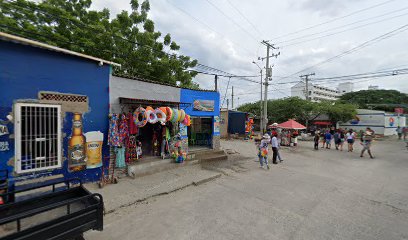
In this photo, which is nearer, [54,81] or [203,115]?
[54,81]

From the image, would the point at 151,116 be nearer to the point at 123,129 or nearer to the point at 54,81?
the point at 123,129

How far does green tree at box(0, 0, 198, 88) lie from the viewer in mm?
9805

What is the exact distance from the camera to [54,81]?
5.28m

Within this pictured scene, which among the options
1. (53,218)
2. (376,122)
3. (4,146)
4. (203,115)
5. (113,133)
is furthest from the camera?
(376,122)

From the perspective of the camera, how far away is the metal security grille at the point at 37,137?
471 centimetres

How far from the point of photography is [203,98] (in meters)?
10.3

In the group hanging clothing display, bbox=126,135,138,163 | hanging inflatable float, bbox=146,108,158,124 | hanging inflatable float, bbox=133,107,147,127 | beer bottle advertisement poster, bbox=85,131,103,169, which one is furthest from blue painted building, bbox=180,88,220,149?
beer bottle advertisement poster, bbox=85,131,103,169

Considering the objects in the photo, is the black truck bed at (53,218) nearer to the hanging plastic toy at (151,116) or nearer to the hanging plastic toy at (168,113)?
the hanging plastic toy at (151,116)

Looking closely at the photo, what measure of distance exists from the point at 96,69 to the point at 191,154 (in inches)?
212

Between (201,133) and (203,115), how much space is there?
2.04m

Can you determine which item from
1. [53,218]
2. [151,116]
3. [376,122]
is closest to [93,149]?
[151,116]

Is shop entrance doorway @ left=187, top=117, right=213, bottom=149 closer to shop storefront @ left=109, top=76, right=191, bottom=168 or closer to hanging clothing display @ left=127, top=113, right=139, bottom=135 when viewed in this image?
shop storefront @ left=109, top=76, right=191, bottom=168

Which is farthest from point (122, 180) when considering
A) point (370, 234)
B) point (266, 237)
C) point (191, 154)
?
point (370, 234)

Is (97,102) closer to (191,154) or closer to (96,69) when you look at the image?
(96,69)
